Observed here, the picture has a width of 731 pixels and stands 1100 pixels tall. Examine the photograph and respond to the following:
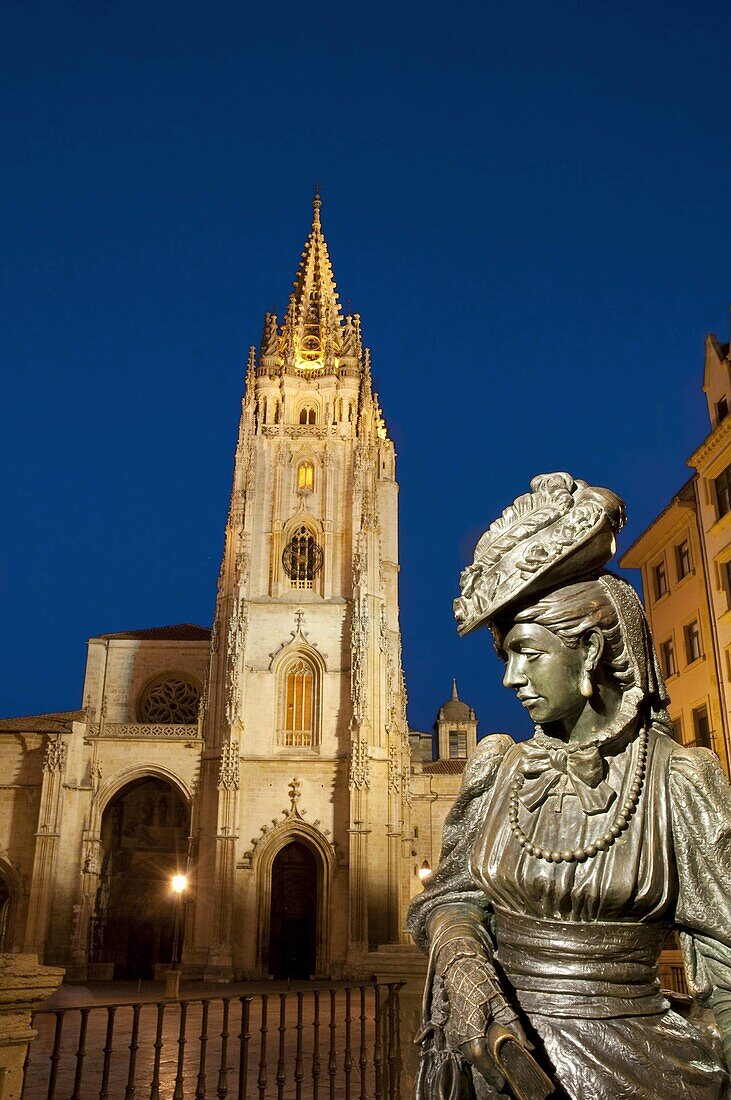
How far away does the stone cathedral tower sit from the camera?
29.5 meters

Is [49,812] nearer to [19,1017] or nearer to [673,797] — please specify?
[19,1017]

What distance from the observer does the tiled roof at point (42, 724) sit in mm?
32750

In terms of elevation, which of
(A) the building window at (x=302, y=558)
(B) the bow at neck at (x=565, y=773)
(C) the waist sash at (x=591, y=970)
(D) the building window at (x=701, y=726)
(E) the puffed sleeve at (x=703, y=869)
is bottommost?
Answer: (C) the waist sash at (x=591, y=970)

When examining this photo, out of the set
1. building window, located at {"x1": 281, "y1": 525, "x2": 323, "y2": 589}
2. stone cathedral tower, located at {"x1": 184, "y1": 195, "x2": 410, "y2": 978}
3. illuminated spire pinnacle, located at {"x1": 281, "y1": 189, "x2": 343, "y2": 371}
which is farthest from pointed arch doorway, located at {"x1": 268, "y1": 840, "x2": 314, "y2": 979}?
illuminated spire pinnacle, located at {"x1": 281, "y1": 189, "x2": 343, "y2": 371}

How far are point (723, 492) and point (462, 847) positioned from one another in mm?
22418

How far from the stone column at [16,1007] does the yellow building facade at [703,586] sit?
1913 centimetres

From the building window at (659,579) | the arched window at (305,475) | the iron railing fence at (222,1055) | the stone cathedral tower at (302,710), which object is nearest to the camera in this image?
the iron railing fence at (222,1055)

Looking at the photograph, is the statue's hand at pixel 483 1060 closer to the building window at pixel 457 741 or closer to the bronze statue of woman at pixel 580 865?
the bronze statue of woman at pixel 580 865

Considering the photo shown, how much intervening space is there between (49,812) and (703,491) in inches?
925

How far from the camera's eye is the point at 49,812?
99.4 feet

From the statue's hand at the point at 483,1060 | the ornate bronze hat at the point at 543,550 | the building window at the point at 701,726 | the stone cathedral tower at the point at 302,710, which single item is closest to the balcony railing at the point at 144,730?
the stone cathedral tower at the point at 302,710

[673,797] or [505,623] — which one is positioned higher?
[505,623]

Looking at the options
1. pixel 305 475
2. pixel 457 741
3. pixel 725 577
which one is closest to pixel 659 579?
pixel 725 577

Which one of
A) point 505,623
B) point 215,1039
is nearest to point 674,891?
point 505,623
